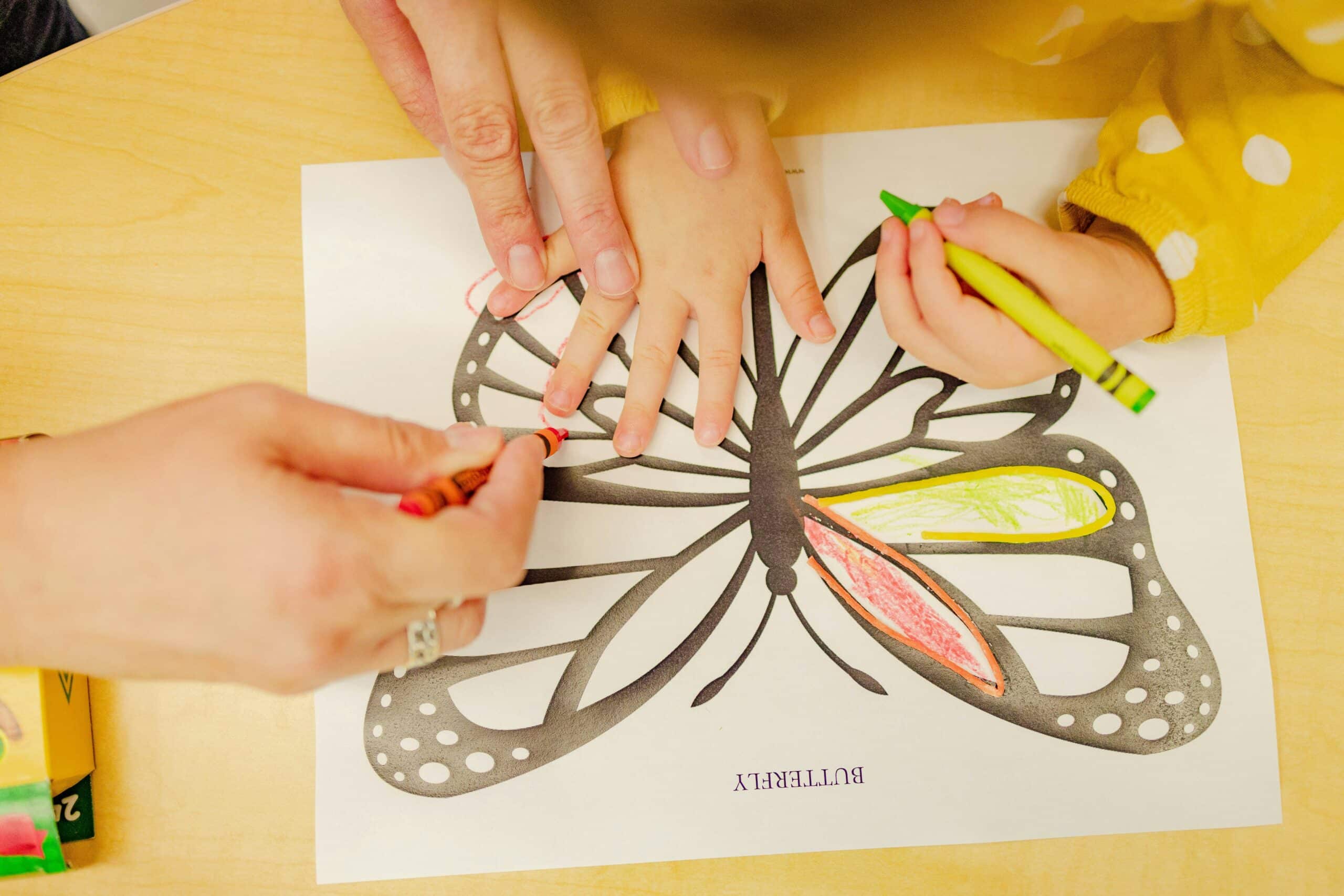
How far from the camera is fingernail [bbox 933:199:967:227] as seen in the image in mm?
550

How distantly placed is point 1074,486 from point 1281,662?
0.20 meters

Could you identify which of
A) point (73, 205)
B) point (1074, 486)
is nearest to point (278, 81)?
point (73, 205)

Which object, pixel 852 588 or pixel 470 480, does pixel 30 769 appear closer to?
pixel 470 480

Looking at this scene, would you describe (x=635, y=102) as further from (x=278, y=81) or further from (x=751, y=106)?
(x=278, y=81)

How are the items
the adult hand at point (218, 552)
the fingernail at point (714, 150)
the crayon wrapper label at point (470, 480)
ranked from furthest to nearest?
the fingernail at point (714, 150) → the crayon wrapper label at point (470, 480) → the adult hand at point (218, 552)

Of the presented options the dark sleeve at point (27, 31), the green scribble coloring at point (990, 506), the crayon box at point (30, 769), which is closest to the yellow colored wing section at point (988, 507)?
the green scribble coloring at point (990, 506)

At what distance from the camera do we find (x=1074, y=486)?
0.64m

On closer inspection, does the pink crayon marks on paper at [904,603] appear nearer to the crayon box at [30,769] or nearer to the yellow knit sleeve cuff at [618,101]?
the yellow knit sleeve cuff at [618,101]

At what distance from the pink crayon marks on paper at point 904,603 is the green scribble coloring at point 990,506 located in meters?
0.02

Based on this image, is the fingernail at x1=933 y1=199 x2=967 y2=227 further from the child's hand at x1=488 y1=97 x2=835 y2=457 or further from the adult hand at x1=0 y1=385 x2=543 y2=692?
the adult hand at x1=0 y1=385 x2=543 y2=692

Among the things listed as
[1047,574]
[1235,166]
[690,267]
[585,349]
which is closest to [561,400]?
[585,349]

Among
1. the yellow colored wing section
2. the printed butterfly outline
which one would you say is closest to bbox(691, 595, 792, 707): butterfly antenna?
the printed butterfly outline

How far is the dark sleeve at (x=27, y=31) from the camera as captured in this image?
71 cm

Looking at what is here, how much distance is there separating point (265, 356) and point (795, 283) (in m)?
0.43
